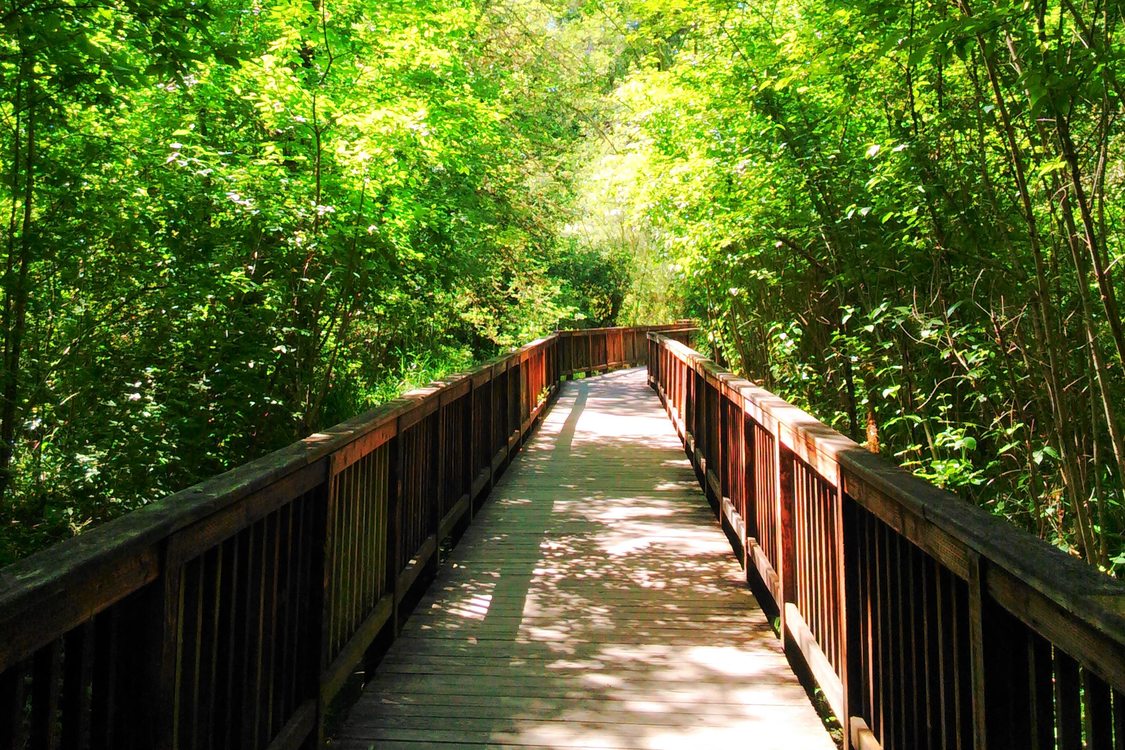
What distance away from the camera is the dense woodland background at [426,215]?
12.3 ft

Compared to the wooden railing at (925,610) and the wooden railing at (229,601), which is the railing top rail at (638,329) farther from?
the wooden railing at (925,610)

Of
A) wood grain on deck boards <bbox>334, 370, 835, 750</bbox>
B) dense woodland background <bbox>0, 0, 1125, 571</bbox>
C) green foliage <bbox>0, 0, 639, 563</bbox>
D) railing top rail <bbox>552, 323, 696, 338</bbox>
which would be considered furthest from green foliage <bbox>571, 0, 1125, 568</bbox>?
railing top rail <bbox>552, 323, 696, 338</bbox>

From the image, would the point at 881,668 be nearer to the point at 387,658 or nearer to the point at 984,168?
the point at 387,658

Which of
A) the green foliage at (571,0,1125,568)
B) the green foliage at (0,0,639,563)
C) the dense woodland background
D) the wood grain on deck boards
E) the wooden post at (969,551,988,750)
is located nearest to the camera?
the wooden post at (969,551,988,750)

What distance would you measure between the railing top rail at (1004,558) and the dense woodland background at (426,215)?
1.24 meters

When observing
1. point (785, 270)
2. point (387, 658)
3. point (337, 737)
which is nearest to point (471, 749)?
point (337, 737)

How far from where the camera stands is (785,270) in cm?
692

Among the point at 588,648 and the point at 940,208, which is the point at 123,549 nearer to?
the point at 588,648

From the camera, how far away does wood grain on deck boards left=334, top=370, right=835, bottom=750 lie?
309 centimetres

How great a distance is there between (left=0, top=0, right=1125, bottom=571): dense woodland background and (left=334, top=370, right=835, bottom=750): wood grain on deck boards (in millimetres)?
1440

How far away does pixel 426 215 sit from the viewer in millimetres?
5887

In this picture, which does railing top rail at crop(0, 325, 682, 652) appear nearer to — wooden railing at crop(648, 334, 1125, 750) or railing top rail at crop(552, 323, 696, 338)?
wooden railing at crop(648, 334, 1125, 750)

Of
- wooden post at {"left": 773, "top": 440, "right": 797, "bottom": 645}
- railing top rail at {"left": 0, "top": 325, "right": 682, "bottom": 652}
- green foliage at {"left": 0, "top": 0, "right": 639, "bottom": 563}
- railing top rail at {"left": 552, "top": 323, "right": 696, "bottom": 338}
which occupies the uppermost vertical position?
railing top rail at {"left": 552, "top": 323, "right": 696, "bottom": 338}

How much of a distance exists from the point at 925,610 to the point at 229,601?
1.81 meters
